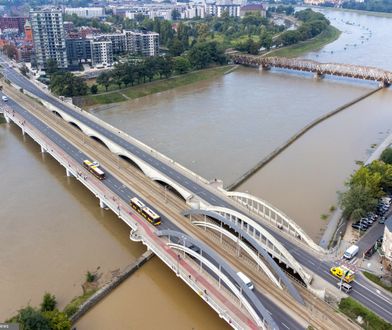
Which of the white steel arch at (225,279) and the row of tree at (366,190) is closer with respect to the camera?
the white steel arch at (225,279)

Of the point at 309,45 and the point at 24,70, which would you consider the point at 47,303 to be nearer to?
the point at 24,70

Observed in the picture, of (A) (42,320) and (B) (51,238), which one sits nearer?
(A) (42,320)

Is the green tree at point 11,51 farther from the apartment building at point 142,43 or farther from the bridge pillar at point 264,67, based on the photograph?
the bridge pillar at point 264,67

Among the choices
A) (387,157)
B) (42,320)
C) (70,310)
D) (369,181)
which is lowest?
→ (70,310)

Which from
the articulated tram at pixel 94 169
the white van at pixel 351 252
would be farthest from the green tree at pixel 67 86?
the white van at pixel 351 252

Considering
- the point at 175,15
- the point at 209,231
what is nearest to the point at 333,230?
the point at 209,231

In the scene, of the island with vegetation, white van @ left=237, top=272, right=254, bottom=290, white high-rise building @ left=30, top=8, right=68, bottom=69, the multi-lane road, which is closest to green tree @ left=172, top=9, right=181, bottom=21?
the island with vegetation
